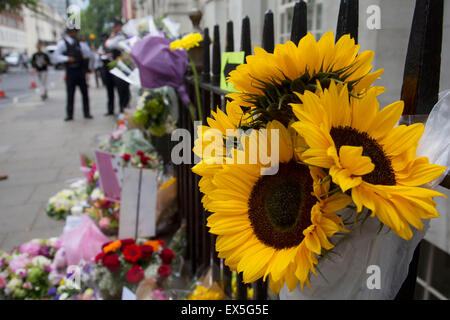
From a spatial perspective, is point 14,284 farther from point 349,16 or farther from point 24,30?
point 24,30

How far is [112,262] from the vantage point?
7.38 feet

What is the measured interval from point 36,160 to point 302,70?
259 inches

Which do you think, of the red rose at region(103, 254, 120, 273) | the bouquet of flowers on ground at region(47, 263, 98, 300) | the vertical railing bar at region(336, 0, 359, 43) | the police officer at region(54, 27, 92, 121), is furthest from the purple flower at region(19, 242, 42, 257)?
the police officer at region(54, 27, 92, 121)

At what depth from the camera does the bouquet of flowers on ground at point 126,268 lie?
7.39 feet

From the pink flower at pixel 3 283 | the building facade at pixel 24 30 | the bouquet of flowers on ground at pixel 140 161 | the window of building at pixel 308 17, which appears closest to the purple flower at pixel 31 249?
the pink flower at pixel 3 283

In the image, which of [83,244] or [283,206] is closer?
[283,206]

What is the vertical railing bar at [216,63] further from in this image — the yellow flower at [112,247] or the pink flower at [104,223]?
the pink flower at [104,223]

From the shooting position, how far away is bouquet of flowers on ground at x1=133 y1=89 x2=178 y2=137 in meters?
3.40

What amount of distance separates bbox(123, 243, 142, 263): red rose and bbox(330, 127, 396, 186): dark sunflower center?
198cm

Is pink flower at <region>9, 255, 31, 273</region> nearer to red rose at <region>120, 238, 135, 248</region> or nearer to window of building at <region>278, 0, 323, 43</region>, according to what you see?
red rose at <region>120, 238, 135, 248</region>

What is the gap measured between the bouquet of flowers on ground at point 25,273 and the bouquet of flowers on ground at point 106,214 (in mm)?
517

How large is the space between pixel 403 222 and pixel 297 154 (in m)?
0.25

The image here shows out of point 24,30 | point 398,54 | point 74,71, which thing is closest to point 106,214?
point 398,54

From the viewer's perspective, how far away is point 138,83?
2.39m
